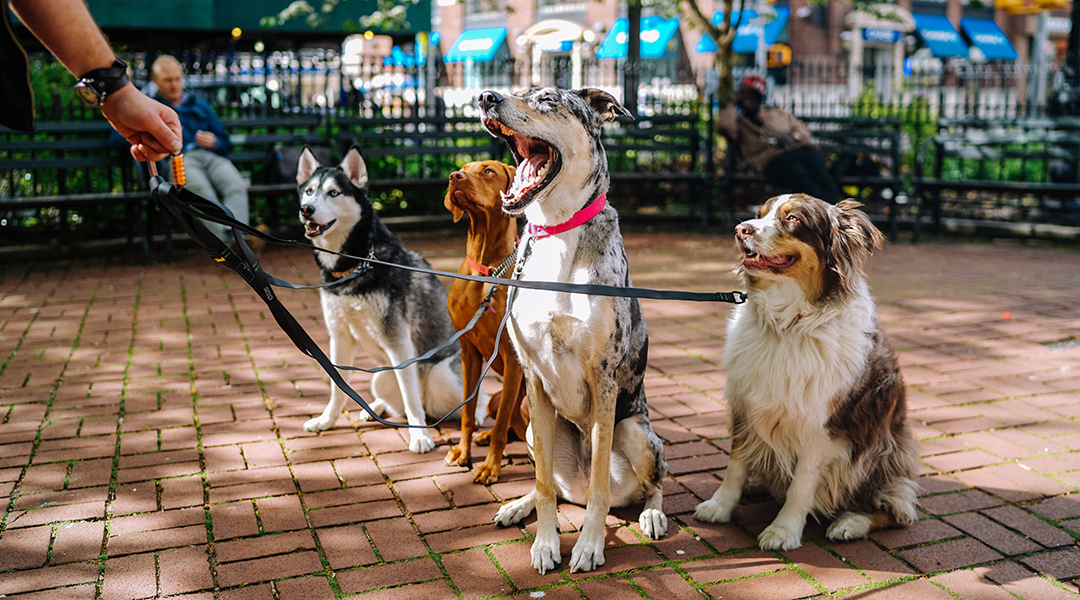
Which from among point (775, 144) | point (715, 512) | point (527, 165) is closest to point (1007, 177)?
point (775, 144)

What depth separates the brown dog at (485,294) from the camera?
12.1ft

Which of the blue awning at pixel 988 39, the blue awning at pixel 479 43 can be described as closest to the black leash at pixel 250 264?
the blue awning at pixel 479 43

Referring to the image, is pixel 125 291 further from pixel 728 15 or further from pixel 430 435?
pixel 728 15

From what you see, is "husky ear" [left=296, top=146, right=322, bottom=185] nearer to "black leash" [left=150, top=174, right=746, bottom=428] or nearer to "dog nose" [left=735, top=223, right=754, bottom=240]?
"black leash" [left=150, top=174, right=746, bottom=428]

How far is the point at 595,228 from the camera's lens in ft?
9.78

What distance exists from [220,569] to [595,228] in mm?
1851

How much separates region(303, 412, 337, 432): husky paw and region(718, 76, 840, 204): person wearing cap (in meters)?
6.49

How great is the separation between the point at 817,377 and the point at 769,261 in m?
0.47

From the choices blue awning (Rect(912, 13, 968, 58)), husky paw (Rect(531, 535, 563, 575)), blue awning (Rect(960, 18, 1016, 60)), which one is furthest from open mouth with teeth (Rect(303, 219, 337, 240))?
blue awning (Rect(960, 18, 1016, 60))

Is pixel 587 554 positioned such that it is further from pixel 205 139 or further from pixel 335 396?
pixel 205 139

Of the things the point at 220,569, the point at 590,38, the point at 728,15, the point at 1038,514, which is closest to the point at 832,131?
the point at 728,15

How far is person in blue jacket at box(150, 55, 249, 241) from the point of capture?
7977mm

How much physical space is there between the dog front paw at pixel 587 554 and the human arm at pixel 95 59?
1971 millimetres

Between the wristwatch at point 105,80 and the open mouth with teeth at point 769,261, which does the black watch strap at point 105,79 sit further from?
the open mouth with teeth at point 769,261
